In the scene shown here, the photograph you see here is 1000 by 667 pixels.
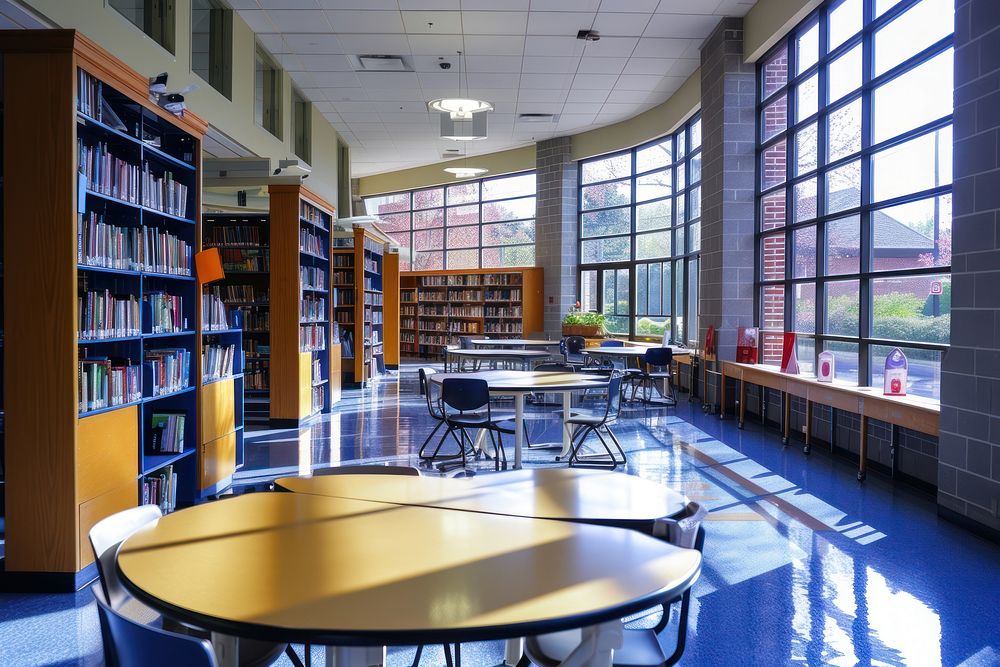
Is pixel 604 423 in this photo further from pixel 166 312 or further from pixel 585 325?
pixel 585 325

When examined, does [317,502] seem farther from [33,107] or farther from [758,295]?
[758,295]

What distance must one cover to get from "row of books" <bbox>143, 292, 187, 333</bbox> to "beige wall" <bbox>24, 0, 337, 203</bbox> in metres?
2.22

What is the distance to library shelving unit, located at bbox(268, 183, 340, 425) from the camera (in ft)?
24.5

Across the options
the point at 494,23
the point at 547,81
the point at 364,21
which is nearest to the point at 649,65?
the point at 547,81

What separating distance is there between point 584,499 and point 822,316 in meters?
5.58

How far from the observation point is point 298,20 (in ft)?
27.8

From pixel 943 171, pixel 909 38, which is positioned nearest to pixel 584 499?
pixel 943 171

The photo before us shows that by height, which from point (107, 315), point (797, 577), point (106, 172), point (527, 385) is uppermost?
point (106, 172)

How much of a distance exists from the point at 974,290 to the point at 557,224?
1036 centimetres

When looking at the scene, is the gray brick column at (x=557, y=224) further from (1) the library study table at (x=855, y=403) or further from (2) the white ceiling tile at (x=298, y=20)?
(1) the library study table at (x=855, y=403)

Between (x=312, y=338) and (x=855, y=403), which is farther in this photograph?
(x=312, y=338)

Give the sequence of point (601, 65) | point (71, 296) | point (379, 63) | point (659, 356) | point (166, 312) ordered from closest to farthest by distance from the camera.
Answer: point (71, 296) → point (166, 312) → point (659, 356) → point (379, 63) → point (601, 65)

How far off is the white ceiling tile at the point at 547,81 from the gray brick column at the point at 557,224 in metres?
3.21

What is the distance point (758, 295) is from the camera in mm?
8617
